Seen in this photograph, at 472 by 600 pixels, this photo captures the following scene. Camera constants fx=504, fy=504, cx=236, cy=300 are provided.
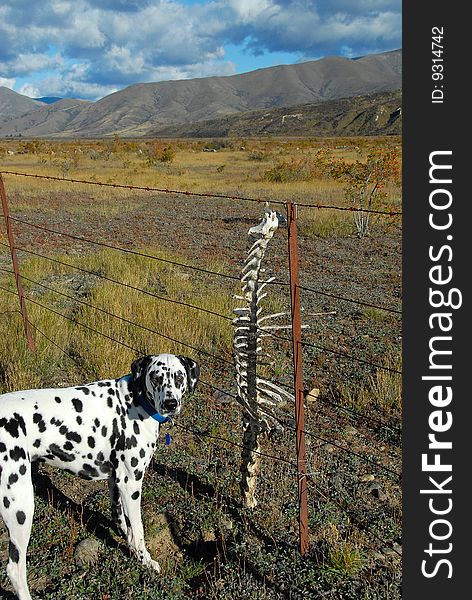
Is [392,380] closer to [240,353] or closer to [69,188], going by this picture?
[240,353]

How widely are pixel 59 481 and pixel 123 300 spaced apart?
164 inches

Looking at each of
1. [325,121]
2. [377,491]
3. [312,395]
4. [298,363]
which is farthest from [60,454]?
[325,121]

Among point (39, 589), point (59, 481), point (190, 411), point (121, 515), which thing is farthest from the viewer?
point (190, 411)

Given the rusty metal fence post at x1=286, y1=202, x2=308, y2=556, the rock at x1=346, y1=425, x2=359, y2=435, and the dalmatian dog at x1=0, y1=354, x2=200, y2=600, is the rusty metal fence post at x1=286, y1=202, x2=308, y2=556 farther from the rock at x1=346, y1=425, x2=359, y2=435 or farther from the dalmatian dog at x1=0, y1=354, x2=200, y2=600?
the rock at x1=346, y1=425, x2=359, y2=435

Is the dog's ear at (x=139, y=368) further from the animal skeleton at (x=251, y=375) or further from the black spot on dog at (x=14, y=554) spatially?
the black spot on dog at (x=14, y=554)

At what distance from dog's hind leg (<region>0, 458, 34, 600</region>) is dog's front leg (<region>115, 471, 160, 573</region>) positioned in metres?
0.66

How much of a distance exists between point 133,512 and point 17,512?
0.82 m

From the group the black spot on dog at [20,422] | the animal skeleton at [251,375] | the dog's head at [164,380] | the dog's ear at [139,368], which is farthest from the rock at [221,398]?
the black spot on dog at [20,422]

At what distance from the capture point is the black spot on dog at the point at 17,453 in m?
3.20

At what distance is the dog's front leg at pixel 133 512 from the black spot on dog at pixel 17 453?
2.40 ft

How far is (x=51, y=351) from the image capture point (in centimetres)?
683

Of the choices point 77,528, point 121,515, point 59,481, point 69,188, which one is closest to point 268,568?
point 121,515

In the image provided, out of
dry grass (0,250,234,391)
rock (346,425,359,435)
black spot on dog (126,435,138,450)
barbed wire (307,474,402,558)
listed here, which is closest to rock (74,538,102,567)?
black spot on dog (126,435,138,450)

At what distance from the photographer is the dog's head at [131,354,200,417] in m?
3.52
